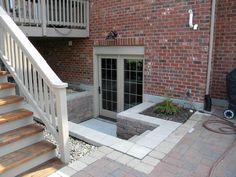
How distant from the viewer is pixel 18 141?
2.80 metres

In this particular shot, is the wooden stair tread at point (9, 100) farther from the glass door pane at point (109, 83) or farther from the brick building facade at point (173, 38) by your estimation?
the glass door pane at point (109, 83)

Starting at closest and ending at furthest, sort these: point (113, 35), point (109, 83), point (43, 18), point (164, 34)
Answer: point (164, 34)
point (43, 18)
point (113, 35)
point (109, 83)

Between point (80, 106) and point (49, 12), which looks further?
point (80, 106)

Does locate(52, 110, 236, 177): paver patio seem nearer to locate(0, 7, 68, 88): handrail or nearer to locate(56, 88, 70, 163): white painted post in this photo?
locate(56, 88, 70, 163): white painted post

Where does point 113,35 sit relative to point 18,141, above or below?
above

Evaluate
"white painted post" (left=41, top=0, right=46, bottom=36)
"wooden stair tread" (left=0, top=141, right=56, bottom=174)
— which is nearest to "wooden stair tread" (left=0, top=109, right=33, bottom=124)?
"wooden stair tread" (left=0, top=141, right=56, bottom=174)

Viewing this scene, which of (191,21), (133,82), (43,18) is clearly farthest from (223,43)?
(43,18)

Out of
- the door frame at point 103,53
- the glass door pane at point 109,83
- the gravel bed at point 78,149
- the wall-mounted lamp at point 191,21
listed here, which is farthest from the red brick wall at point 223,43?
the gravel bed at point 78,149

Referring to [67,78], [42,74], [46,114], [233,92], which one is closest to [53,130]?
[46,114]

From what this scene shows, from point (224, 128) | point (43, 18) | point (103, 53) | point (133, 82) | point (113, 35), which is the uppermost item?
point (43, 18)

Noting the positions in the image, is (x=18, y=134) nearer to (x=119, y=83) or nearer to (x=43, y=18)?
(x=43, y=18)

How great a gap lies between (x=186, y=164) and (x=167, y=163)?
0.24 metres

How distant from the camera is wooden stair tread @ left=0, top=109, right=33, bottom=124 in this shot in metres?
2.86

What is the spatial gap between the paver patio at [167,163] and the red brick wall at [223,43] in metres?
2.06
